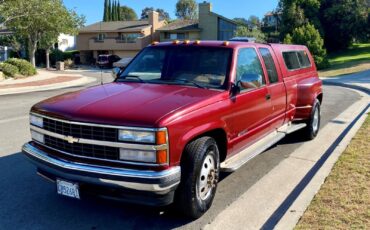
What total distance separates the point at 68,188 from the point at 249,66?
9.58 feet

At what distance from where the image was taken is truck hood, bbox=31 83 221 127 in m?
3.68

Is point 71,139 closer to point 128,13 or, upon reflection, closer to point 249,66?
point 249,66

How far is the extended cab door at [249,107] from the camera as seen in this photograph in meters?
4.86

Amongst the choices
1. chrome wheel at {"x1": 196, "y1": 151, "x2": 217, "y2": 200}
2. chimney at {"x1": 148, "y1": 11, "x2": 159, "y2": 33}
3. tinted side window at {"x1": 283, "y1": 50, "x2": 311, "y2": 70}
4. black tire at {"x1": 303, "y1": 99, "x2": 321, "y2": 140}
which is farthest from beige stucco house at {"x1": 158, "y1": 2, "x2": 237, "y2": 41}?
chrome wheel at {"x1": 196, "y1": 151, "x2": 217, "y2": 200}

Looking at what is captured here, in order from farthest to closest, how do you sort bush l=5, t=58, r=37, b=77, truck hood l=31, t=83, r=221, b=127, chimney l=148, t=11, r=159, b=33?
1. chimney l=148, t=11, r=159, b=33
2. bush l=5, t=58, r=37, b=77
3. truck hood l=31, t=83, r=221, b=127

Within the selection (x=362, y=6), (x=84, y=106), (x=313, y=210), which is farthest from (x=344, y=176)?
(x=362, y=6)

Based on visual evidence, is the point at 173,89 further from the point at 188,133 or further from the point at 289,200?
the point at 289,200

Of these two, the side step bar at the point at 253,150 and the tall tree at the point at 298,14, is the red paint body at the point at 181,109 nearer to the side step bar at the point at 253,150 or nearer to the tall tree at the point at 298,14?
the side step bar at the point at 253,150

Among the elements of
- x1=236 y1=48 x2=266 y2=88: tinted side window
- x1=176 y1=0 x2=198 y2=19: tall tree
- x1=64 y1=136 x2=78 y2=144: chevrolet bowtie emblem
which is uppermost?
x1=176 y1=0 x2=198 y2=19: tall tree

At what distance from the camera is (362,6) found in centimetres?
4619

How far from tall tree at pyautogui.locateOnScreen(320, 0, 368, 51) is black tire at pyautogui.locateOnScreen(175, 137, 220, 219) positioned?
4758 cm

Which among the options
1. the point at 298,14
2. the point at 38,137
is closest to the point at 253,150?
the point at 38,137

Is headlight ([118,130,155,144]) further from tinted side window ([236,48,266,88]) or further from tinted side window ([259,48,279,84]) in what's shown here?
tinted side window ([259,48,279,84])

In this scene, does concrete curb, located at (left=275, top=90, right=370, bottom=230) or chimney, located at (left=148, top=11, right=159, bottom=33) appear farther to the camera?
chimney, located at (left=148, top=11, right=159, bottom=33)
